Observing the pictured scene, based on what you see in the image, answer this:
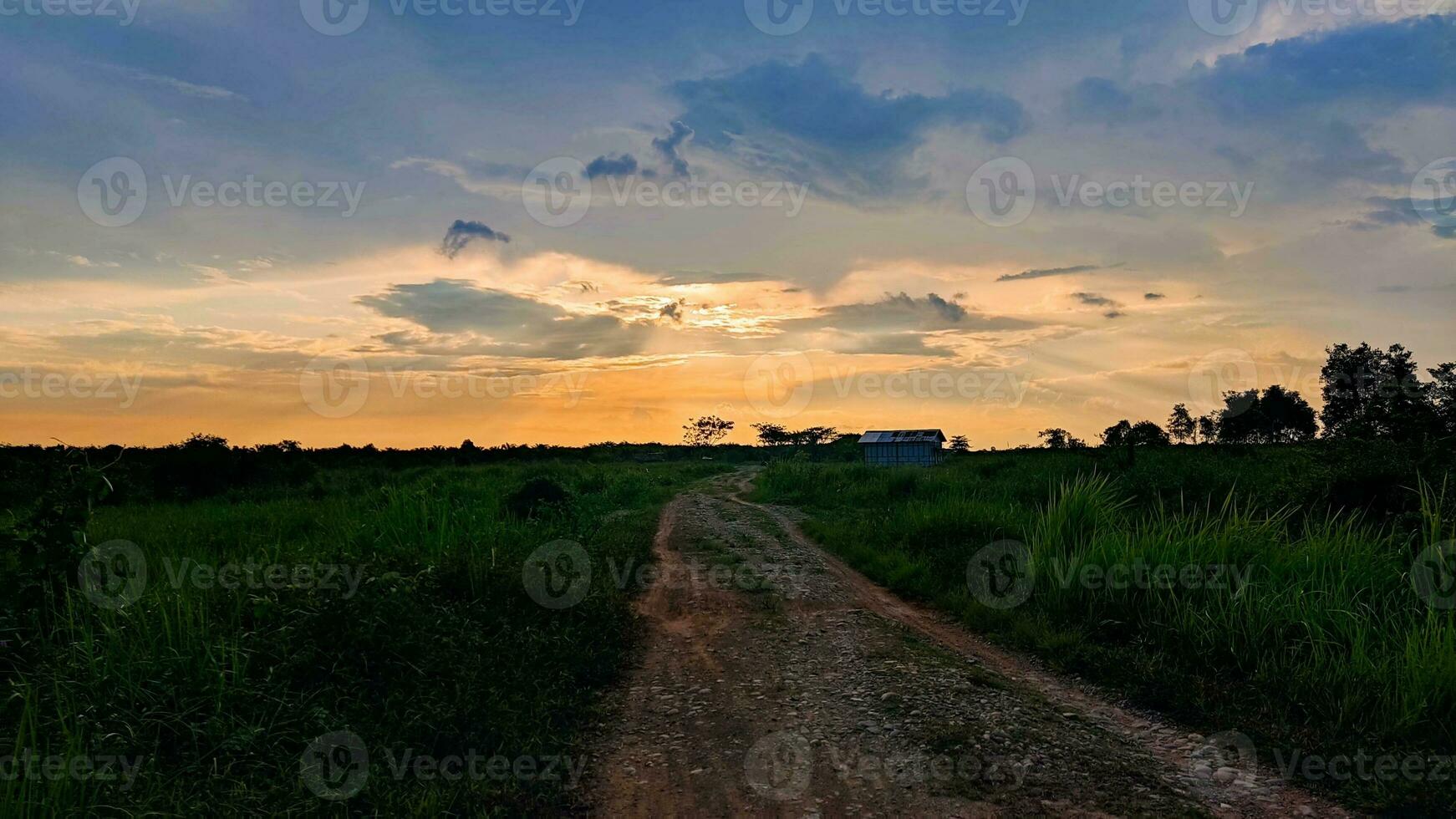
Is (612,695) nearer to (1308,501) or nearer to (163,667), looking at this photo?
(163,667)

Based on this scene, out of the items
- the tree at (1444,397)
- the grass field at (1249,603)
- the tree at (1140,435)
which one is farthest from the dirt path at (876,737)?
the tree at (1140,435)

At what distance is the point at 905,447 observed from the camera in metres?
49.9

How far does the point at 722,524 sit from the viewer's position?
17000mm

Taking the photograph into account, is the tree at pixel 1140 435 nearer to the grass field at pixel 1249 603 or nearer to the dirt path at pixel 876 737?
the grass field at pixel 1249 603

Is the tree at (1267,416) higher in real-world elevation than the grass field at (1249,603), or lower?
higher

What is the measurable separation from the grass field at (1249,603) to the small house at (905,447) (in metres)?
34.4

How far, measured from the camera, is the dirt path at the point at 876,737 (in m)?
4.83

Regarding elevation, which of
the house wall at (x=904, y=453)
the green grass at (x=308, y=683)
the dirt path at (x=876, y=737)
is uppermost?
the house wall at (x=904, y=453)

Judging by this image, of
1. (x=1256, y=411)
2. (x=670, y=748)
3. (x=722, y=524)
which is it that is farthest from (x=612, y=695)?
(x=1256, y=411)

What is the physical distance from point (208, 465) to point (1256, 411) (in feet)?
189

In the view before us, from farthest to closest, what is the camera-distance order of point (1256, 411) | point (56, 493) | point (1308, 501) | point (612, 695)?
point (1256, 411) → point (1308, 501) → point (612, 695) → point (56, 493)

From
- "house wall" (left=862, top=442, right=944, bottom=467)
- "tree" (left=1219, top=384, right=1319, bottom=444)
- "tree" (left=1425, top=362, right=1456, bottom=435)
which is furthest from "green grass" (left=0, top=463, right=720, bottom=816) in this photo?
"tree" (left=1219, top=384, right=1319, bottom=444)

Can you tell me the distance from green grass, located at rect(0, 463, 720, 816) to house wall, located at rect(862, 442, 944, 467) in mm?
41967

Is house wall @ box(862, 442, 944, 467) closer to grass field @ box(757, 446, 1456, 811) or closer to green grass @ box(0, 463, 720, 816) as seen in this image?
grass field @ box(757, 446, 1456, 811)
